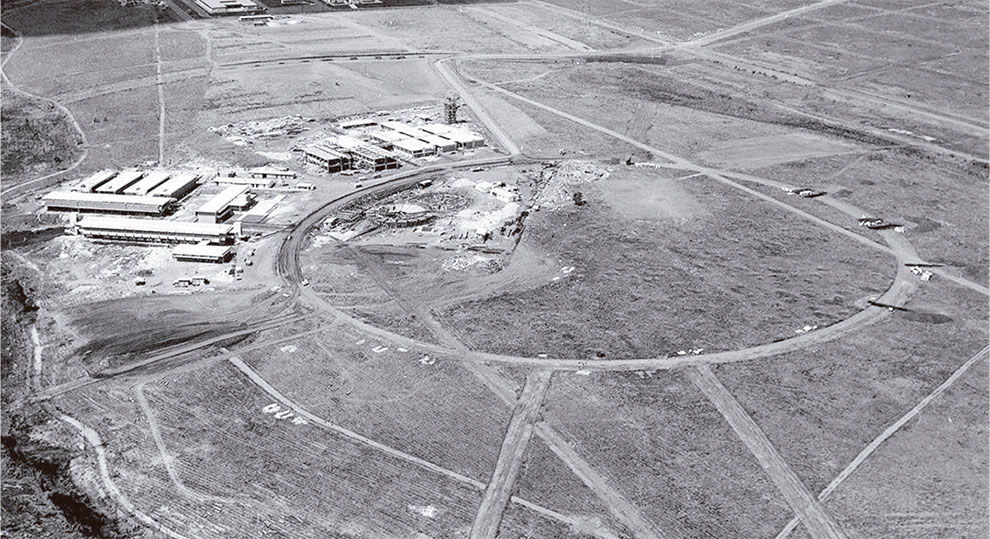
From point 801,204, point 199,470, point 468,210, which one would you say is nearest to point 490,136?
point 468,210

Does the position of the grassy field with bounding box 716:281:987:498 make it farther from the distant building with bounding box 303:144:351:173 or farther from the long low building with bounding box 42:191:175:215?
the long low building with bounding box 42:191:175:215

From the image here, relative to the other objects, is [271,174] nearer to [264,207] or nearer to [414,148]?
[264,207]

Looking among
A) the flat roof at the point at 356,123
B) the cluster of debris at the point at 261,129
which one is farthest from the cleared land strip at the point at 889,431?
the cluster of debris at the point at 261,129

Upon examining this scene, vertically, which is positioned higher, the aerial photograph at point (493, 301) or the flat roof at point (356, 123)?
the flat roof at point (356, 123)

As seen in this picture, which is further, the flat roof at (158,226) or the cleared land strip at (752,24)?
the cleared land strip at (752,24)

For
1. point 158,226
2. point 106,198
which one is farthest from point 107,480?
point 106,198

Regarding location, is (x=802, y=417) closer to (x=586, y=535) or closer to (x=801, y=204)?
(x=586, y=535)

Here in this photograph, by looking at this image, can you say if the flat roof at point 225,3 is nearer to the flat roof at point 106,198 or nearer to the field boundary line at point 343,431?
the flat roof at point 106,198

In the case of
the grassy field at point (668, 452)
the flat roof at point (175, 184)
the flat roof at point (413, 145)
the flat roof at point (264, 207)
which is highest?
the flat roof at point (413, 145)
